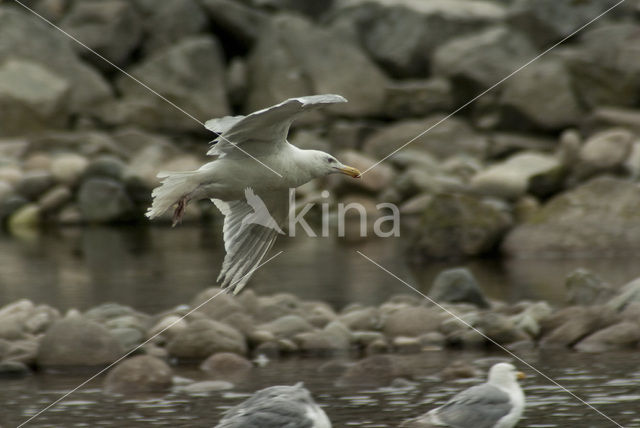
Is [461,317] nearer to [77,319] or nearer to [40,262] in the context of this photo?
[77,319]

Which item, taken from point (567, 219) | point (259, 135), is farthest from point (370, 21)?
point (259, 135)

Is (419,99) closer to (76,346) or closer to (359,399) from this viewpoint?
(76,346)

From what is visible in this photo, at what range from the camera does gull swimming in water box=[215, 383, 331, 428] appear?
746cm

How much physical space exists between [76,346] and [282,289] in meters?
4.73

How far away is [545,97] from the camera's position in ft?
84.5

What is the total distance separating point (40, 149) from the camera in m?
26.0

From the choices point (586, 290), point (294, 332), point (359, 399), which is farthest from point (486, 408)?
point (586, 290)

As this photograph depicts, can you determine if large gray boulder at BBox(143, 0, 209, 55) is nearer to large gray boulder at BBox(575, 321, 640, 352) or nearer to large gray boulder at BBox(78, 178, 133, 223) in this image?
large gray boulder at BBox(78, 178, 133, 223)

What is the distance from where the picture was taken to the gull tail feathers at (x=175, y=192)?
8.81 metres

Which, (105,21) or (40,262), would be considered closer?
(40,262)

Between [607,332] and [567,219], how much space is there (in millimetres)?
6383

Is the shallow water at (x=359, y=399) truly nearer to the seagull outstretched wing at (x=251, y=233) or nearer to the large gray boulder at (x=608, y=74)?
the seagull outstretched wing at (x=251, y=233)

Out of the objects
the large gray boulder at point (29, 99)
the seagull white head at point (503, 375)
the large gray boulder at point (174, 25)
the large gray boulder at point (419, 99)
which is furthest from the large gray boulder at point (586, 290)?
the large gray boulder at point (174, 25)

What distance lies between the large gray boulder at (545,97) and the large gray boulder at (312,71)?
148 inches
